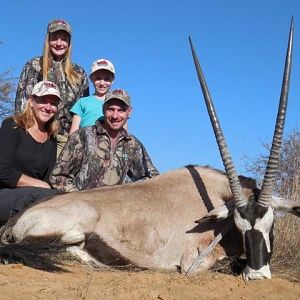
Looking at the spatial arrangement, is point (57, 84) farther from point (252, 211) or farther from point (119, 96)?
point (252, 211)

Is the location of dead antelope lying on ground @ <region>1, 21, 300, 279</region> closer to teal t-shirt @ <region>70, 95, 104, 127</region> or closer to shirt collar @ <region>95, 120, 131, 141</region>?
shirt collar @ <region>95, 120, 131, 141</region>

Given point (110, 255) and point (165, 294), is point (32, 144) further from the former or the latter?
point (165, 294)

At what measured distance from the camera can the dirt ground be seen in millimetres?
3803

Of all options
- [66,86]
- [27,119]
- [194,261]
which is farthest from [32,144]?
[194,261]

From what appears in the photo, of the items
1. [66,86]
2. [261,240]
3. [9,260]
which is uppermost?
[66,86]

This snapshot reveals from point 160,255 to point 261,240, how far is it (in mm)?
977

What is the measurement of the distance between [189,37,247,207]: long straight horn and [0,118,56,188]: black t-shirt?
181 cm

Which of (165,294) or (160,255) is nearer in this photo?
(165,294)

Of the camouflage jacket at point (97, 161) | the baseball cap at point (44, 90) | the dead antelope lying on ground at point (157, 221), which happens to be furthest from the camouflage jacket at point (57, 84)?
the dead antelope lying on ground at point (157, 221)

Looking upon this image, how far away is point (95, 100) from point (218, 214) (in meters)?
2.48

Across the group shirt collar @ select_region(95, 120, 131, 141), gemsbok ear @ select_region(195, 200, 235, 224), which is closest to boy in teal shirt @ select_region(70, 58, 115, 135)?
shirt collar @ select_region(95, 120, 131, 141)

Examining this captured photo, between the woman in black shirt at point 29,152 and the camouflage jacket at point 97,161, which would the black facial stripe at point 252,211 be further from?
the woman in black shirt at point 29,152

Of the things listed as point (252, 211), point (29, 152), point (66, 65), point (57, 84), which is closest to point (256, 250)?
point (252, 211)

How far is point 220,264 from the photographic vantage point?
5.06 meters
